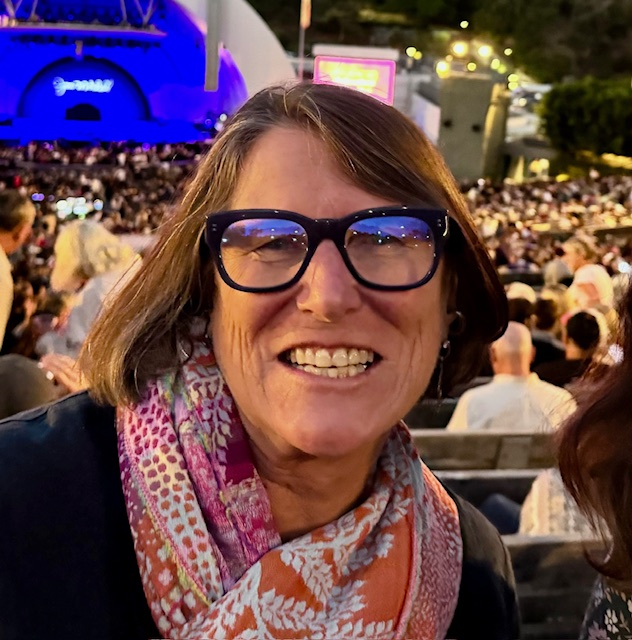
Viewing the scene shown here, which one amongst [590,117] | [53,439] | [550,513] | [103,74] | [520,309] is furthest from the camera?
[590,117]

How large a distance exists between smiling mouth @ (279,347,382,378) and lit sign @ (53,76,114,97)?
25283 millimetres

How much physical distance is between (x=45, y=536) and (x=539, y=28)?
36.8 m

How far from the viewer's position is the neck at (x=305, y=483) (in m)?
1.31

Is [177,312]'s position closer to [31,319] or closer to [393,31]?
[31,319]

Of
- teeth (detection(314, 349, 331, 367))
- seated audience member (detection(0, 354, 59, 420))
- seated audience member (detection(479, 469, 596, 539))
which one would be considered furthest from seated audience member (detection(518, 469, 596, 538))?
teeth (detection(314, 349, 331, 367))

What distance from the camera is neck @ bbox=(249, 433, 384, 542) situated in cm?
131

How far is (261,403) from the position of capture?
124cm

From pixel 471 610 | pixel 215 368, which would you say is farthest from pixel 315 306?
pixel 471 610

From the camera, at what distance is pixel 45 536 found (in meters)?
1.19

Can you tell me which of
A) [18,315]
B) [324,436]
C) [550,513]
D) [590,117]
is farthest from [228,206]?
[590,117]

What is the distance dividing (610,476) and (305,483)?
0.63 metres

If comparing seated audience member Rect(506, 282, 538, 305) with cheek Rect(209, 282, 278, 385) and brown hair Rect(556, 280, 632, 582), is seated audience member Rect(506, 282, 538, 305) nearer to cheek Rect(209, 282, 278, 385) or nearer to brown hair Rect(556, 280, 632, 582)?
brown hair Rect(556, 280, 632, 582)

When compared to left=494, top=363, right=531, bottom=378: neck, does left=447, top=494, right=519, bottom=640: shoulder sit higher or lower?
higher

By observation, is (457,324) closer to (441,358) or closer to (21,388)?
(441,358)
